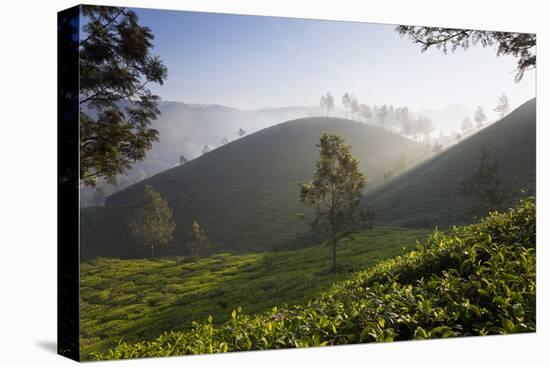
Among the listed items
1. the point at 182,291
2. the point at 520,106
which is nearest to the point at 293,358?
the point at 182,291

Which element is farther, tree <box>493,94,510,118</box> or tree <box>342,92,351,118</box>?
tree <box>493,94,510,118</box>

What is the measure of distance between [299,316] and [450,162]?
173 inches

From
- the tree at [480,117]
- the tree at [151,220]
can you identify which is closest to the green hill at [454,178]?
the tree at [480,117]

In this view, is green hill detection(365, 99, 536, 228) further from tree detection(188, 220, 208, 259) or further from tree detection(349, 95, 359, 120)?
tree detection(188, 220, 208, 259)

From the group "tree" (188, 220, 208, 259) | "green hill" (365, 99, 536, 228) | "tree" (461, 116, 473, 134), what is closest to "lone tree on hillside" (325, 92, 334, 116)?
"green hill" (365, 99, 536, 228)

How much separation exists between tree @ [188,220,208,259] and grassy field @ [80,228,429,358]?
0.15m

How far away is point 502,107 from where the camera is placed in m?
12.5

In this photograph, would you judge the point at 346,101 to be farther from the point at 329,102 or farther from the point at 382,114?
the point at 382,114

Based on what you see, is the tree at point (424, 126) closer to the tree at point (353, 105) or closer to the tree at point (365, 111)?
the tree at point (365, 111)

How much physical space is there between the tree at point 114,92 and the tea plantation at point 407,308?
2.80 meters

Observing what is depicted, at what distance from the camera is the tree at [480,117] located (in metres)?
12.5

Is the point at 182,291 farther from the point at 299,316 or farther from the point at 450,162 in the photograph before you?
the point at 450,162

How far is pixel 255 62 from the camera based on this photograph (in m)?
11.1

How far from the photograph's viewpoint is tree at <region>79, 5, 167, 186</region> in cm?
948
